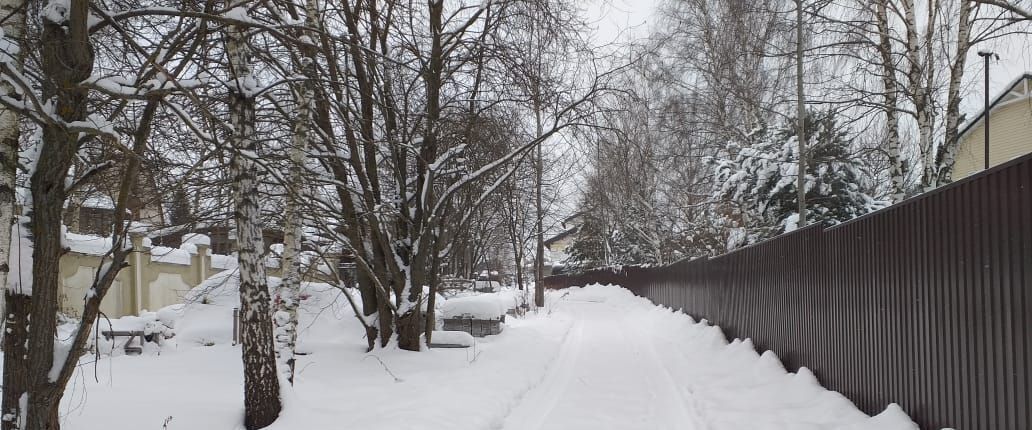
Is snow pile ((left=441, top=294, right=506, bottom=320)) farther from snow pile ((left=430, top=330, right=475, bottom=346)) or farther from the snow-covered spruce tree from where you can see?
the snow-covered spruce tree

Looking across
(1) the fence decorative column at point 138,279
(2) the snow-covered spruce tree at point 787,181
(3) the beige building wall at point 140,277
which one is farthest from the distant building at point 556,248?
(1) the fence decorative column at point 138,279

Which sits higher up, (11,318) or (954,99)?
(954,99)

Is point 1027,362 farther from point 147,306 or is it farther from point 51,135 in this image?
point 147,306

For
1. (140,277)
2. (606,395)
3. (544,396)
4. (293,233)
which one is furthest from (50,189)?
(140,277)

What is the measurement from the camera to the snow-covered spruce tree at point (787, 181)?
16.1 meters

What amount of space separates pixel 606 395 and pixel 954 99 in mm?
7446

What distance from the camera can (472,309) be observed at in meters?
12.9

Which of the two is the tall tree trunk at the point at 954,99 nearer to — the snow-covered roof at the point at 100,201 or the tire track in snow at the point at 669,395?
the tire track in snow at the point at 669,395

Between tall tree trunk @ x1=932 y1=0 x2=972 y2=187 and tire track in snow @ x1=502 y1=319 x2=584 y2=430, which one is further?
tall tree trunk @ x1=932 y1=0 x2=972 y2=187

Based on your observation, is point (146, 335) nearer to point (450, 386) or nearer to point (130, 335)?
point (130, 335)

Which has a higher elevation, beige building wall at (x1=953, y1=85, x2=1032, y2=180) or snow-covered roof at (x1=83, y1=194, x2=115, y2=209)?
beige building wall at (x1=953, y1=85, x2=1032, y2=180)

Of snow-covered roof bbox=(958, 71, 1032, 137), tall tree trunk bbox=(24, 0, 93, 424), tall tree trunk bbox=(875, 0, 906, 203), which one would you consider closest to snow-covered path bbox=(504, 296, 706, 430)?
tall tree trunk bbox=(24, 0, 93, 424)

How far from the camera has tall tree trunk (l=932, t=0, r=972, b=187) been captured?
10469 mm

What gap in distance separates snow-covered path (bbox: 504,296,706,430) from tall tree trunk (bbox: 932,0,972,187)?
18.0ft
